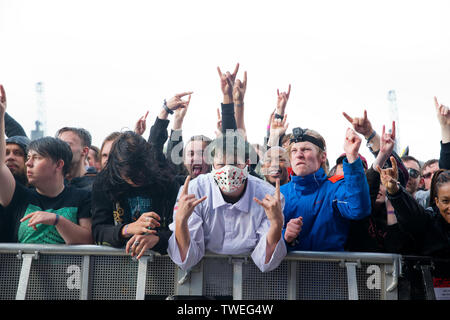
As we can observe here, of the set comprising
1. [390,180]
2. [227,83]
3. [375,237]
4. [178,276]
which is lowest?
[178,276]

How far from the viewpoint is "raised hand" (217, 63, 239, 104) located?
18.4ft

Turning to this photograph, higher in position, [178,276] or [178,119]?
[178,119]

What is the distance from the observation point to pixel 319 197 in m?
4.05

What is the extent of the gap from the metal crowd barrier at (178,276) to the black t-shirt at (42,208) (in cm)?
40

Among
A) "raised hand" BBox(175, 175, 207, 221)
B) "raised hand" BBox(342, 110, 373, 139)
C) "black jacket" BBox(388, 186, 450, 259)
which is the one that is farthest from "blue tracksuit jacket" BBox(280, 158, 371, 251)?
"raised hand" BBox(175, 175, 207, 221)

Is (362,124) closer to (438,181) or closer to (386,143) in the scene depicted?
(386,143)

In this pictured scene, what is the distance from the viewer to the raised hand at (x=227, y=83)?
18.4ft

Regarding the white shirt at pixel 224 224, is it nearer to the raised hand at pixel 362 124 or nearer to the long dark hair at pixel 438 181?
the raised hand at pixel 362 124

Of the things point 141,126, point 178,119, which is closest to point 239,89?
point 178,119

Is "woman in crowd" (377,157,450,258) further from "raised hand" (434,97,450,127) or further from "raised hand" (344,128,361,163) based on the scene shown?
"raised hand" (434,97,450,127)

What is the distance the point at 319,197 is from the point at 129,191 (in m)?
1.42

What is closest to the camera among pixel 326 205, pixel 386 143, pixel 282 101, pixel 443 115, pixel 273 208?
pixel 273 208

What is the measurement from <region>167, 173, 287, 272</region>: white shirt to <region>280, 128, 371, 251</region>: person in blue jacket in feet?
0.79

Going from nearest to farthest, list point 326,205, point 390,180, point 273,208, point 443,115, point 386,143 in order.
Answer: point 273,208 < point 390,180 < point 326,205 < point 386,143 < point 443,115
